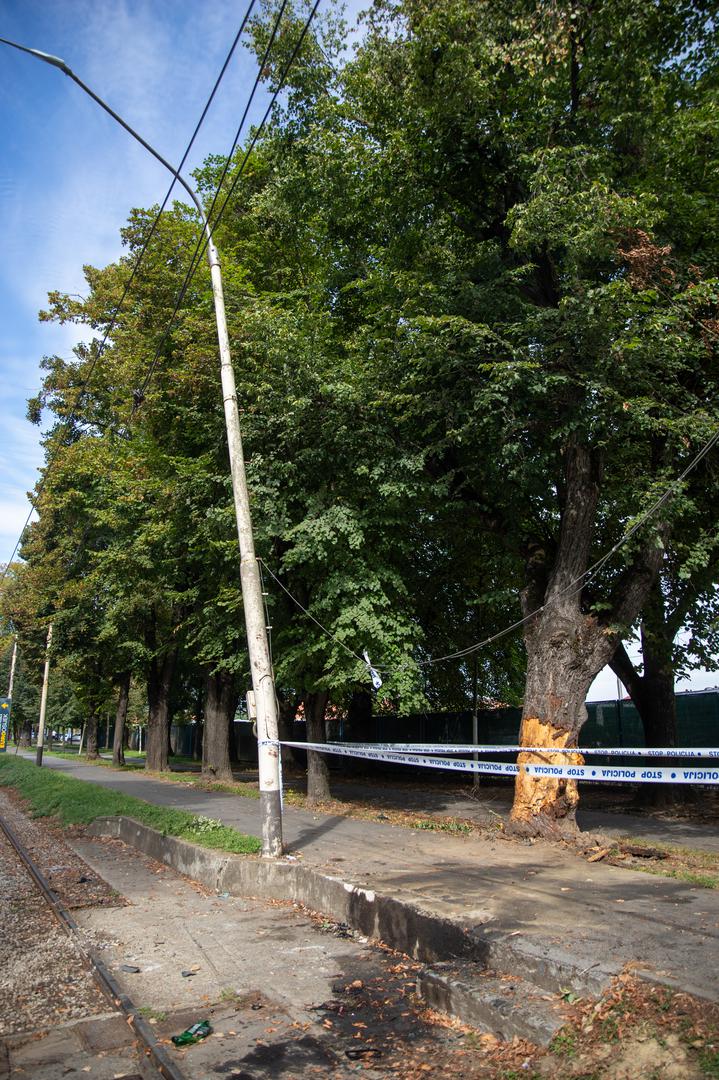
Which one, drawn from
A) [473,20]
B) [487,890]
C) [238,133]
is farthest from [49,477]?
[487,890]

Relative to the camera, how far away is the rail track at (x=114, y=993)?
14.3ft

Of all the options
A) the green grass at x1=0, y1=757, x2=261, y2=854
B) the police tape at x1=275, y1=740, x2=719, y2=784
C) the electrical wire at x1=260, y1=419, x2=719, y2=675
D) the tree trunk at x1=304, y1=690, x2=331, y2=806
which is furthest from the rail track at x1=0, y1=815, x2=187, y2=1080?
the tree trunk at x1=304, y1=690, x2=331, y2=806

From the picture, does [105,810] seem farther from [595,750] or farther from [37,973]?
[595,750]

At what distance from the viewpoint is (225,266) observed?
53.2 ft

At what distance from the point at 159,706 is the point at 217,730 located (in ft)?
18.8

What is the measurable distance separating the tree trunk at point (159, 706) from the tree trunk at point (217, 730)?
14.6 feet

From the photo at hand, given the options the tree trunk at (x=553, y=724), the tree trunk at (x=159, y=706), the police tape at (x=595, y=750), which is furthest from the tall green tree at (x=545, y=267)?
the tree trunk at (x=159, y=706)

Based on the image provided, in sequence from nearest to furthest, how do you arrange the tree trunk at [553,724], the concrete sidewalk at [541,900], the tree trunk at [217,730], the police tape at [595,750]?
the concrete sidewalk at [541,900] → the police tape at [595,750] → the tree trunk at [553,724] → the tree trunk at [217,730]

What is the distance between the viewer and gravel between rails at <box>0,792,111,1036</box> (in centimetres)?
519

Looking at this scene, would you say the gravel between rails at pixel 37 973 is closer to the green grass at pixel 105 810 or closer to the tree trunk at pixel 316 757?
the green grass at pixel 105 810

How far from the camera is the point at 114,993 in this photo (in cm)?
550

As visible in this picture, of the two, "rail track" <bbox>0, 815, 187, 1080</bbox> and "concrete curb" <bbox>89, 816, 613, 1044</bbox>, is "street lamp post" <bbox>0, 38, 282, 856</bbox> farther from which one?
"rail track" <bbox>0, 815, 187, 1080</bbox>

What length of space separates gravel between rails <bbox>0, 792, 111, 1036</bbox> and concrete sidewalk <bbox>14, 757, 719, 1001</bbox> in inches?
102

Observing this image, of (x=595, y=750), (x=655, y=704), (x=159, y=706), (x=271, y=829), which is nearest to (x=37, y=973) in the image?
(x=271, y=829)
